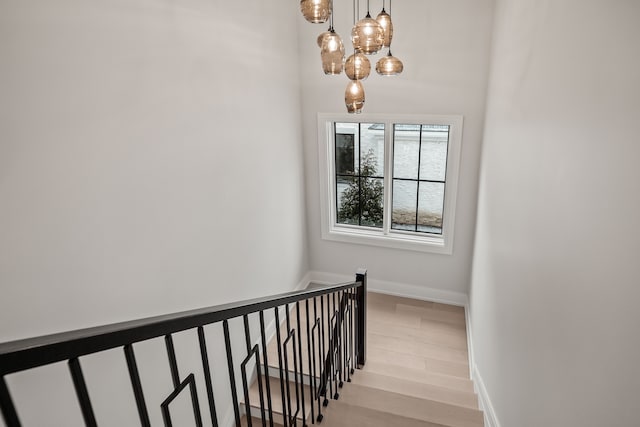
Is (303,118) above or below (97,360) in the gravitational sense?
above

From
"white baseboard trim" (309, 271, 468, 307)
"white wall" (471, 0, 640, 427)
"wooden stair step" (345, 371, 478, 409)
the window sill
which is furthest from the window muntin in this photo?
"wooden stair step" (345, 371, 478, 409)

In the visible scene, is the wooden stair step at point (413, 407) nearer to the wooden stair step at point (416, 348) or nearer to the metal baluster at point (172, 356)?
the wooden stair step at point (416, 348)

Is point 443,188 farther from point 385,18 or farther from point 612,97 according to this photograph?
point 612,97

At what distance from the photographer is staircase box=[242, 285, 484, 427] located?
2818 millimetres

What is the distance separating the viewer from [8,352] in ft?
2.28

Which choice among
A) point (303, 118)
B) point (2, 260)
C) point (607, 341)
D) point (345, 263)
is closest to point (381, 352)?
point (345, 263)

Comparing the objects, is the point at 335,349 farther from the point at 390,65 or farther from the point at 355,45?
the point at 355,45

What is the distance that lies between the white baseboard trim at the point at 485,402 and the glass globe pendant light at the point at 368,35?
246 cm

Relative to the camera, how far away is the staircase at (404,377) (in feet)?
9.25

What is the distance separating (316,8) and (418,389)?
116 inches

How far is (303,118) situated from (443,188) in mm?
1779

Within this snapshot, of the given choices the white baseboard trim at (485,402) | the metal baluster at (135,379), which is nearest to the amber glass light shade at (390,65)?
the metal baluster at (135,379)

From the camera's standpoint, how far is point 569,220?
1632 millimetres

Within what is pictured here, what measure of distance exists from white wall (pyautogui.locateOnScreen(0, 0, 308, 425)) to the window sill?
59.6 inches
